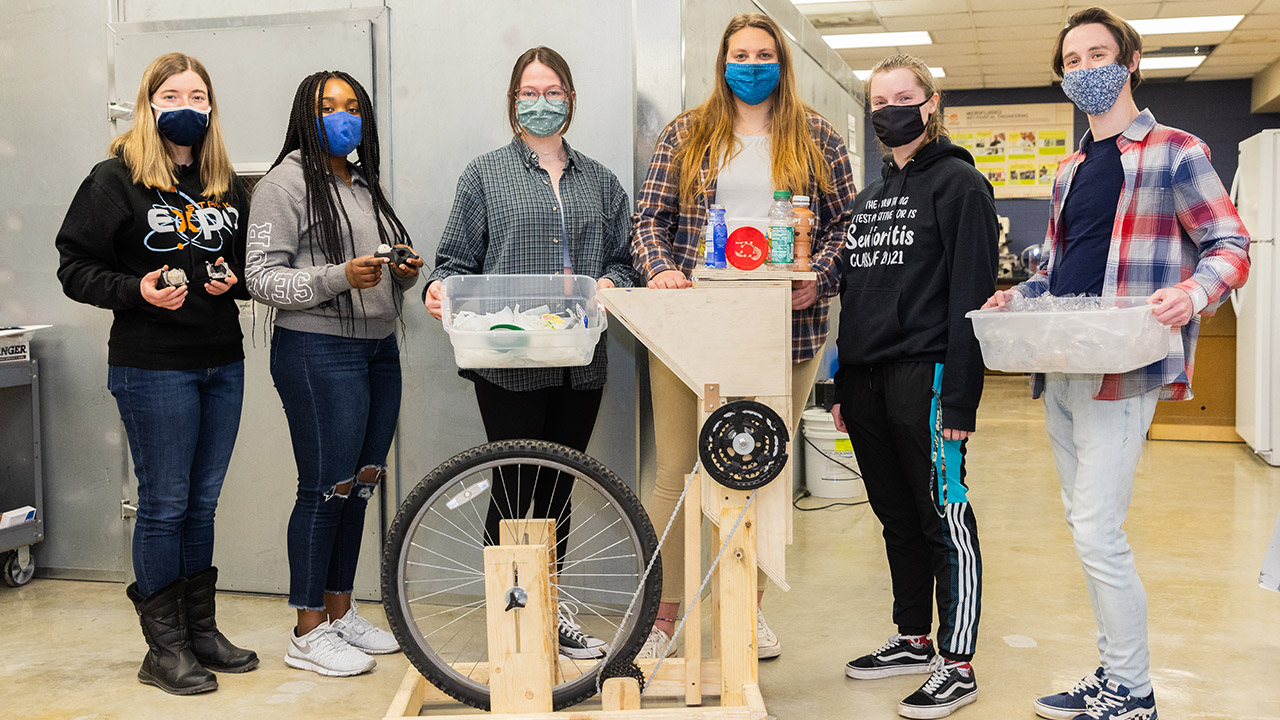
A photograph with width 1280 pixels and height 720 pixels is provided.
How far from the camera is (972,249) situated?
2.27m

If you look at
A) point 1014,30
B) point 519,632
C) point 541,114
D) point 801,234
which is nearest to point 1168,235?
point 801,234

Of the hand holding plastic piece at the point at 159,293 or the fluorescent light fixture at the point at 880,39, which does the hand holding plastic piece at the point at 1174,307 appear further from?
the fluorescent light fixture at the point at 880,39

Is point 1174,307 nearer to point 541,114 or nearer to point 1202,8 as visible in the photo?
point 541,114

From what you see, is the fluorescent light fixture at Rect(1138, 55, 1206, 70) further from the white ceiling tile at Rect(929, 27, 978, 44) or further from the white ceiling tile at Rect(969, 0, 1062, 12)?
the white ceiling tile at Rect(969, 0, 1062, 12)

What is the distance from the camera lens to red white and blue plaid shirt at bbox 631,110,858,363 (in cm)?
257

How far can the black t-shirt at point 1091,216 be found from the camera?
7.07ft

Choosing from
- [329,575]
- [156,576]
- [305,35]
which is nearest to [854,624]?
[329,575]

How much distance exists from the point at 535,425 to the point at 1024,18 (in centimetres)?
712

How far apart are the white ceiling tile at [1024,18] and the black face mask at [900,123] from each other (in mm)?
6351

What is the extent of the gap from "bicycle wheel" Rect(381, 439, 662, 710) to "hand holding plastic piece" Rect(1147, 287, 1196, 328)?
1.14 meters

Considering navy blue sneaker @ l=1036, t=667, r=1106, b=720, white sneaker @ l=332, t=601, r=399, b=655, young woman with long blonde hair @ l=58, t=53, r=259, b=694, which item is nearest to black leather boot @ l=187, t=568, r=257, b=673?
young woman with long blonde hair @ l=58, t=53, r=259, b=694

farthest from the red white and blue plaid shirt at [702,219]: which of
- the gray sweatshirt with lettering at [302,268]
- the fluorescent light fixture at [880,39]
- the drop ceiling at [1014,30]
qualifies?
the fluorescent light fixture at [880,39]

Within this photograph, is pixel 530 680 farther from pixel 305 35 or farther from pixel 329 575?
pixel 305 35

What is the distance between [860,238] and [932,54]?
7759mm
